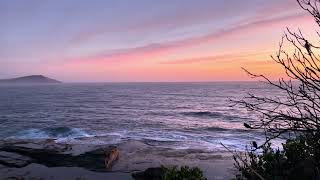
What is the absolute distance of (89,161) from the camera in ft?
97.2

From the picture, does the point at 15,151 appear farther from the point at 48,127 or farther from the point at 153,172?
the point at 48,127

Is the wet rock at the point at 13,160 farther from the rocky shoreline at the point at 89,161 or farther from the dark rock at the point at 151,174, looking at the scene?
the dark rock at the point at 151,174

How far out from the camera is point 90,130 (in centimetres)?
4978

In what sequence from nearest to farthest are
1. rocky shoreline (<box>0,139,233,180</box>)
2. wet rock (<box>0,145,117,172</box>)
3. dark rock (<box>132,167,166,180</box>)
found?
1. dark rock (<box>132,167,166,180</box>)
2. rocky shoreline (<box>0,139,233,180</box>)
3. wet rock (<box>0,145,117,172</box>)

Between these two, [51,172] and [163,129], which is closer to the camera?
[51,172]

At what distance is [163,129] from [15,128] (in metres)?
19.5

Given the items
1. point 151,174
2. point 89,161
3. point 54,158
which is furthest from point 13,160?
point 151,174

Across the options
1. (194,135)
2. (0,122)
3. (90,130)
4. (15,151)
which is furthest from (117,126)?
(15,151)

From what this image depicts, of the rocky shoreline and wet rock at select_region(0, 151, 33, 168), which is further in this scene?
wet rock at select_region(0, 151, 33, 168)

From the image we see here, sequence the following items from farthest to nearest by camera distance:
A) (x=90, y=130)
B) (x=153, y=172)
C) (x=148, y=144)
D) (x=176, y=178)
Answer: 1. (x=90, y=130)
2. (x=148, y=144)
3. (x=153, y=172)
4. (x=176, y=178)

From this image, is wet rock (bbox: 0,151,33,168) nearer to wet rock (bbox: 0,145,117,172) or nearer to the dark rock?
wet rock (bbox: 0,145,117,172)

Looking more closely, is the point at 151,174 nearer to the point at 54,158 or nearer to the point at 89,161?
the point at 89,161

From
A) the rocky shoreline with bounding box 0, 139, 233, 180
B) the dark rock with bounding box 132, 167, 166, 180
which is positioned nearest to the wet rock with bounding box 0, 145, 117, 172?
the rocky shoreline with bounding box 0, 139, 233, 180

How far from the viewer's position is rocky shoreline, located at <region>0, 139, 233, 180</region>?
2730 cm
